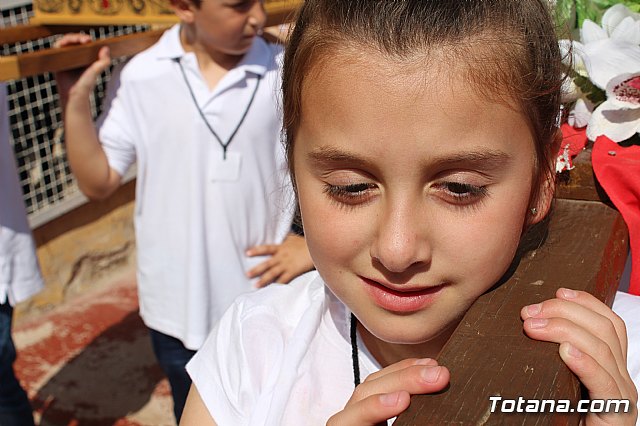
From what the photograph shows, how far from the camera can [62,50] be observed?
9.37 ft

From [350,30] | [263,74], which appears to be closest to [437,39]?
[350,30]

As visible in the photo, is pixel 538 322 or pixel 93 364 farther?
pixel 93 364

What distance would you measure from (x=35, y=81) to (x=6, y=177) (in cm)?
179

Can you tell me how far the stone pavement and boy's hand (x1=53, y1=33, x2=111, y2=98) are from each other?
5.68ft

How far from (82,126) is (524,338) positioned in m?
2.41

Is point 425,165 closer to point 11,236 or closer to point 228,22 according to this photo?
point 228,22

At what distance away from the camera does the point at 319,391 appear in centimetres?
138

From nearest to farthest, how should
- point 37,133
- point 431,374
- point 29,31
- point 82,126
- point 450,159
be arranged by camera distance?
point 431,374 < point 450,159 < point 82,126 < point 29,31 < point 37,133

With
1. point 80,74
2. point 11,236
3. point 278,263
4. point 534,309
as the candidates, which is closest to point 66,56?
point 80,74

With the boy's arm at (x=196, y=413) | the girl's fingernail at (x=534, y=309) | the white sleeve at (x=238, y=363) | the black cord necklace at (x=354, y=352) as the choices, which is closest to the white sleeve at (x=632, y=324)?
the girl's fingernail at (x=534, y=309)

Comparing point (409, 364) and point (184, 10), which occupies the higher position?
point (409, 364)

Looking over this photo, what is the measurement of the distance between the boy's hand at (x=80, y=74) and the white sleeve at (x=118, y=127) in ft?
0.30

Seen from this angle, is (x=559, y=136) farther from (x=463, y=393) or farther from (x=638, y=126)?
(x=463, y=393)

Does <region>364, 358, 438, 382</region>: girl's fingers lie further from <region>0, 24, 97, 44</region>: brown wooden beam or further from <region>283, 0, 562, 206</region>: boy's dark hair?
<region>0, 24, 97, 44</region>: brown wooden beam
